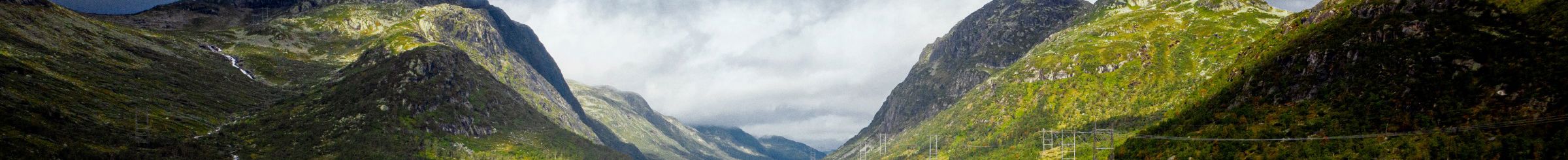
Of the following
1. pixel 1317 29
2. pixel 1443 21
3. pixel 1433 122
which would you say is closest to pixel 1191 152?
pixel 1433 122

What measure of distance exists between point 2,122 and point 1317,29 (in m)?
297

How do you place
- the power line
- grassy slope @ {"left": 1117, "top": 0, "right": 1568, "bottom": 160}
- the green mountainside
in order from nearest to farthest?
the power line
the green mountainside
grassy slope @ {"left": 1117, "top": 0, "right": 1568, "bottom": 160}

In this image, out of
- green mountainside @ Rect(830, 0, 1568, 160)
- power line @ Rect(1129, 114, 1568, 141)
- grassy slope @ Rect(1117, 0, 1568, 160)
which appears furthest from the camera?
grassy slope @ Rect(1117, 0, 1568, 160)

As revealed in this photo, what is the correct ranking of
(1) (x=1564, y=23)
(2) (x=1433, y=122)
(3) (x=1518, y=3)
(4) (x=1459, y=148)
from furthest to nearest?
(3) (x=1518, y=3) < (1) (x=1564, y=23) < (2) (x=1433, y=122) < (4) (x=1459, y=148)

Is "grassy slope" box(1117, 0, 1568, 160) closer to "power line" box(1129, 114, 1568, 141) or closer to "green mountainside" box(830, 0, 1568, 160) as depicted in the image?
"green mountainside" box(830, 0, 1568, 160)

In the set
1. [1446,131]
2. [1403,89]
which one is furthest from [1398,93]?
[1446,131]

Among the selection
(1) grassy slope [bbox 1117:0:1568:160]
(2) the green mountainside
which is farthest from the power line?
(1) grassy slope [bbox 1117:0:1568:160]

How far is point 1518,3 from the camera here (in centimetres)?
12912

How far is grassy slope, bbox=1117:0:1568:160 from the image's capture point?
3780 inches

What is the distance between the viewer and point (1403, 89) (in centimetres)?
11875

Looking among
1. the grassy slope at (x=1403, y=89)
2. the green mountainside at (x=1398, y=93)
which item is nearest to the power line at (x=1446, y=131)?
the green mountainside at (x=1398, y=93)

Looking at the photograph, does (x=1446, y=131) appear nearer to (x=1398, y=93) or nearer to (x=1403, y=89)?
(x=1398, y=93)

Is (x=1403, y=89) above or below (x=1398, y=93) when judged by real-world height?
above

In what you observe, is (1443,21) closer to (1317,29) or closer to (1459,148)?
(1317,29)
